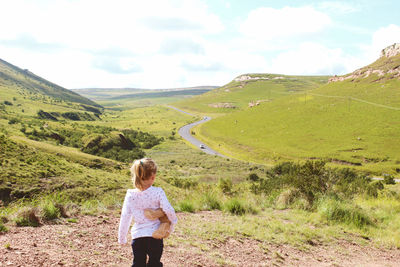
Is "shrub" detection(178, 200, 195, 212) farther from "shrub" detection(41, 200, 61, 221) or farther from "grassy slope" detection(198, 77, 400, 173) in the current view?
"grassy slope" detection(198, 77, 400, 173)

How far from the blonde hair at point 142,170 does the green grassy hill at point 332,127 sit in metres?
66.7

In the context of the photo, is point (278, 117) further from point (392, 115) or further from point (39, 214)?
point (39, 214)

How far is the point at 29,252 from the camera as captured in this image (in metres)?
5.27

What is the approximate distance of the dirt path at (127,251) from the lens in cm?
533

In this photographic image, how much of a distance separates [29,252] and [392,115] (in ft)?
339

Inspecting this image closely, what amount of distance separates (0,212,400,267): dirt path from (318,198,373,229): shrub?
165 centimetres

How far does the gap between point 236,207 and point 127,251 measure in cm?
546

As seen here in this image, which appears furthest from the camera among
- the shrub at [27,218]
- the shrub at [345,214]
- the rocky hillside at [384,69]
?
the rocky hillside at [384,69]

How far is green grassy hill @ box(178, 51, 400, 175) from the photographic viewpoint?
6882 cm

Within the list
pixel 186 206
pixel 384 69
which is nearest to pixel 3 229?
pixel 186 206

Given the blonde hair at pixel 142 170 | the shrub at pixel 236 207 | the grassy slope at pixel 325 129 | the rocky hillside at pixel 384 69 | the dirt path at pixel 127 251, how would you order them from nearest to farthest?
the blonde hair at pixel 142 170 → the dirt path at pixel 127 251 → the shrub at pixel 236 207 → the grassy slope at pixel 325 129 → the rocky hillside at pixel 384 69

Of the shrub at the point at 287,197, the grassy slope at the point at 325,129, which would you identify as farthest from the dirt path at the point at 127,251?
the grassy slope at the point at 325,129

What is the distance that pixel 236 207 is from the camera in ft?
34.6

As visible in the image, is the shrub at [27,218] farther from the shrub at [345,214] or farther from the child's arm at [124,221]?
the shrub at [345,214]
